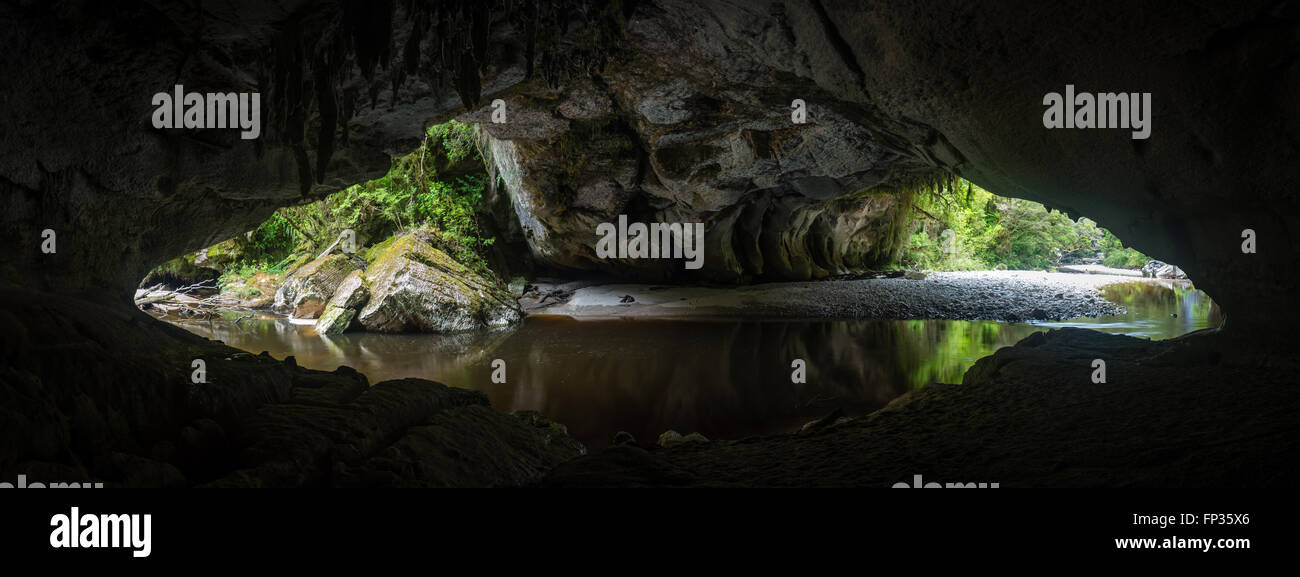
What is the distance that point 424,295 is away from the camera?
10.3 meters

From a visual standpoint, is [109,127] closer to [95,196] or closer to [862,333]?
[95,196]

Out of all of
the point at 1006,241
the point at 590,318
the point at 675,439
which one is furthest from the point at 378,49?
the point at 1006,241

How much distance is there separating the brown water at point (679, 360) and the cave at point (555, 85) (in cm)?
42

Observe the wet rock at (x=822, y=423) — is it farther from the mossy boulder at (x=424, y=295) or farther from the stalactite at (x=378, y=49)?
the mossy boulder at (x=424, y=295)

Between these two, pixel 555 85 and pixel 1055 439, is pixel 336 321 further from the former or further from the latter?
pixel 1055 439

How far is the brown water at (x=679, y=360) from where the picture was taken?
5.24 m

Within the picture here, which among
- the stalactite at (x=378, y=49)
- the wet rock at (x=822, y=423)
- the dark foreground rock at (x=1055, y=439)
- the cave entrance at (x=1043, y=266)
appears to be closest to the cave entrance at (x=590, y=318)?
the cave entrance at (x=1043, y=266)

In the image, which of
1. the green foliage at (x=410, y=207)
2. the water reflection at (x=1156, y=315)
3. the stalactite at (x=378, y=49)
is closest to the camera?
the stalactite at (x=378, y=49)

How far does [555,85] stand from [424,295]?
6.47 m

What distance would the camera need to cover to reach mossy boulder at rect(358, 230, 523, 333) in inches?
400

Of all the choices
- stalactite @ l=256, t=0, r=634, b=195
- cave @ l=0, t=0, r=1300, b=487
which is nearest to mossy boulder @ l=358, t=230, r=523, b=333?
cave @ l=0, t=0, r=1300, b=487
